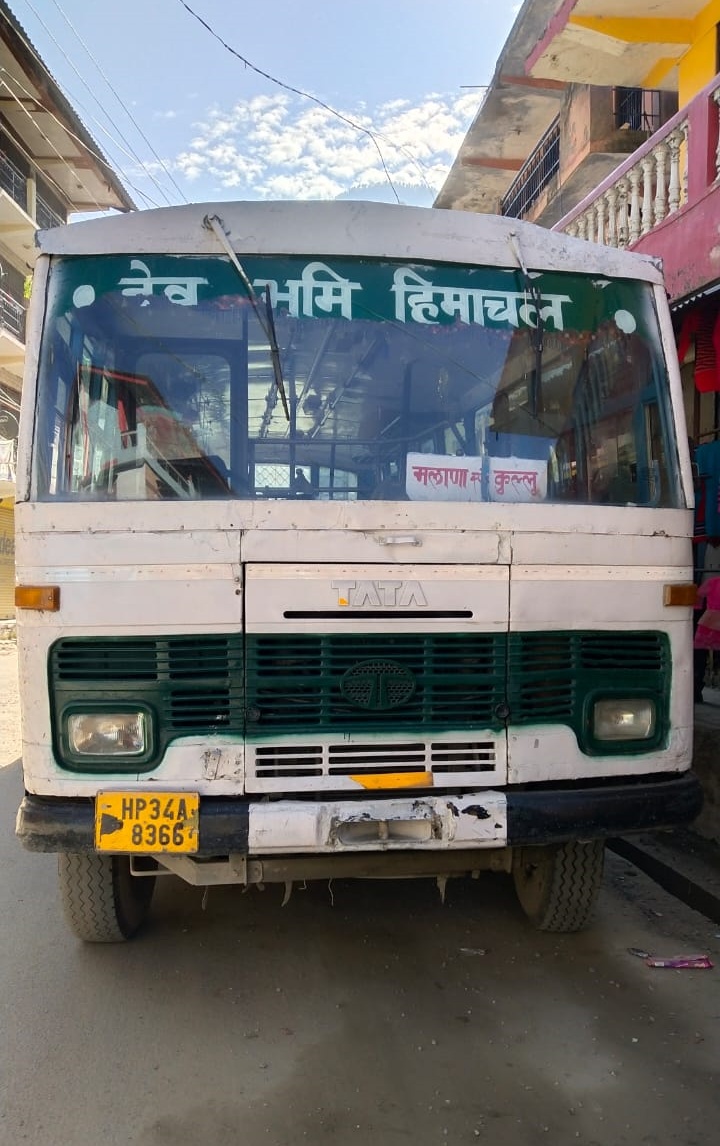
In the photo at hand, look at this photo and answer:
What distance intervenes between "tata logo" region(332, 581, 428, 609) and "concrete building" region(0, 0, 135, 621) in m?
16.4

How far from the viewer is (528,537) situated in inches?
120

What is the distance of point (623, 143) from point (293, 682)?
1027 cm

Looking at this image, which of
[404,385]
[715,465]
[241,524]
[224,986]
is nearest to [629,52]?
[715,465]

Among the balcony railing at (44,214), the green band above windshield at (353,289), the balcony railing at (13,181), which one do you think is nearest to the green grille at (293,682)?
the green band above windshield at (353,289)

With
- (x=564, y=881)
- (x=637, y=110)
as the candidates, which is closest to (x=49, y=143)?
(x=637, y=110)

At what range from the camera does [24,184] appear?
70.0 ft

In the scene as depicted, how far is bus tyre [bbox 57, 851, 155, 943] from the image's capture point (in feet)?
10.9

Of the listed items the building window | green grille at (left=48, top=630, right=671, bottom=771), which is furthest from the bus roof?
the building window

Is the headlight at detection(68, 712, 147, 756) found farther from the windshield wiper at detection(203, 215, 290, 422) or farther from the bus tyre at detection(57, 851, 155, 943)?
the windshield wiper at detection(203, 215, 290, 422)

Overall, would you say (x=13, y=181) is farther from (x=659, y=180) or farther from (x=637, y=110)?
(x=659, y=180)

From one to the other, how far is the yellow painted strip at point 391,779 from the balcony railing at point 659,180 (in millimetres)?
4613

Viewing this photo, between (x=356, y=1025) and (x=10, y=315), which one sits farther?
(x=10, y=315)

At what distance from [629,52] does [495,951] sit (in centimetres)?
846

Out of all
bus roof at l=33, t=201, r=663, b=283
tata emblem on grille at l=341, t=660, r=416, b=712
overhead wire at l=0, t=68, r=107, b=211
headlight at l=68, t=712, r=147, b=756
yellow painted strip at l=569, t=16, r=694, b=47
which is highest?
overhead wire at l=0, t=68, r=107, b=211
